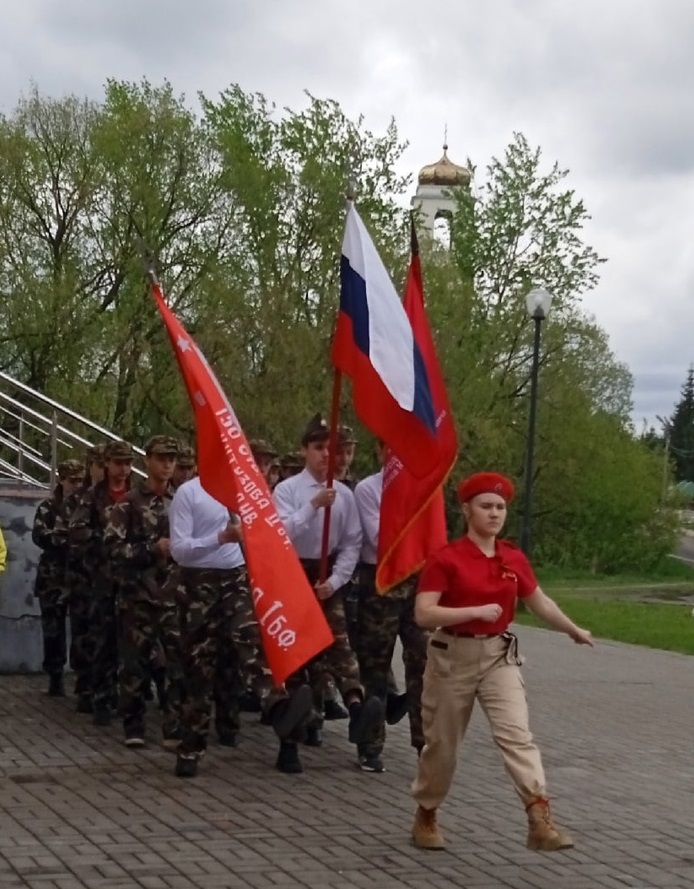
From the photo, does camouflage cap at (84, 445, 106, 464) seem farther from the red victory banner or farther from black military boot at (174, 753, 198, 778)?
black military boot at (174, 753, 198, 778)

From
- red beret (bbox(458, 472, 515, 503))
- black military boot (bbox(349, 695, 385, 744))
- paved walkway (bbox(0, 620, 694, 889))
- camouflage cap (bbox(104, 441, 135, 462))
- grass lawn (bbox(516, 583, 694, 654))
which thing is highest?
camouflage cap (bbox(104, 441, 135, 462))

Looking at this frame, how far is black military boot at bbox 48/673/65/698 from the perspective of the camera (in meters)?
12.9

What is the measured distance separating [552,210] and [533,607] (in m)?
41.4

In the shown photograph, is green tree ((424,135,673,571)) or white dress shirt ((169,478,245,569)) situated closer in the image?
white dress shirt ((169,478,245,569))

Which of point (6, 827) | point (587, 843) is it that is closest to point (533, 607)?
point (587, 843)

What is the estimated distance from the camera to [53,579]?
1284 centimetres

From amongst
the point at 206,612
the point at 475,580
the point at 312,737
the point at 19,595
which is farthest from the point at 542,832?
the point at 19,595

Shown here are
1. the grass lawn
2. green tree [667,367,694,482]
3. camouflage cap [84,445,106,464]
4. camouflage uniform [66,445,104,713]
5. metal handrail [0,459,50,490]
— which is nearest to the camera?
camouflage cap [84,445,106,464]

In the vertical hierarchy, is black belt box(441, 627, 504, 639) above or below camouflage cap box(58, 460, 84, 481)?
below

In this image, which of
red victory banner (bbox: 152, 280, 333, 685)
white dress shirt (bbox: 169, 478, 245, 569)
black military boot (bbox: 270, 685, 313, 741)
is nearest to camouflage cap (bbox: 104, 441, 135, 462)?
white dress shirt (bbox: 169, 478, 245, 569)

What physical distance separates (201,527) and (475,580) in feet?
8.46

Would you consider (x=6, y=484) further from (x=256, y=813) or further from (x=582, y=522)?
(x=582, y=522)

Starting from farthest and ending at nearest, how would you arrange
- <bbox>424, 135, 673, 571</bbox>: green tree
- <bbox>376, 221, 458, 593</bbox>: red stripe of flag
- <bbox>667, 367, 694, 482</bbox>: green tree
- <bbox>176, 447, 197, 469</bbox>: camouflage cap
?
1. <bbox>667, 367, 694, 482</bbox>: green tree
2. <bbox>424, 135, 673, 571</bbox>: green tree
3. <bbox>176, 447, 197, 469</bbox>: camouflage cap
4. <bbox>376, 221, 458, 593</bbox>: red stripe of flag

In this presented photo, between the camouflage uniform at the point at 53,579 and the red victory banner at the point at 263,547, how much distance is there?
3.79 meters
